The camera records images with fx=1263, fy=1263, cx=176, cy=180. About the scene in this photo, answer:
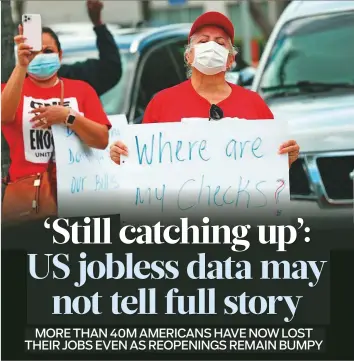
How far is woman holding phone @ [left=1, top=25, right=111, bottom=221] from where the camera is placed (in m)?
5.07

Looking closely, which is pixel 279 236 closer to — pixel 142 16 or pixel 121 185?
pixel 121 185

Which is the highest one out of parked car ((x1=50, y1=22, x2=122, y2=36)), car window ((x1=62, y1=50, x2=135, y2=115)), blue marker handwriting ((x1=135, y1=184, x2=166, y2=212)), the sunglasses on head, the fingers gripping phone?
parked car ((x1=50, y1=22, x2=122, y2=36))

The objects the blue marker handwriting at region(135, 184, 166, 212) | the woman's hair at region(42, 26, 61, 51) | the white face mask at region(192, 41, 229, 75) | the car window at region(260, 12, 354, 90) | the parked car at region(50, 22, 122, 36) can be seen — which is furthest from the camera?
the car window at region(260, 12, 354, 90)

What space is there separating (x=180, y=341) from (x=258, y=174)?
744 millimetres

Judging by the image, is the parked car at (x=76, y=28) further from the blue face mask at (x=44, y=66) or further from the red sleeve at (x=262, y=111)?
the red sleeve at (x=262, y=111)

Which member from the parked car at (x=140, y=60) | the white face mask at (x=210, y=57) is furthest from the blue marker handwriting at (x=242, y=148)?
the parked car at (x=140, y=60)

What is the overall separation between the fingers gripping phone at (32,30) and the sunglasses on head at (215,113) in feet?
2.47

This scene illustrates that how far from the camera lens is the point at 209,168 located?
4.96 m

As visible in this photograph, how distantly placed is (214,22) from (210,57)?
0.16 meters

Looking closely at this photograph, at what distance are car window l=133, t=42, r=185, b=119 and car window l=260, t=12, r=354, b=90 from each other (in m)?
0.48

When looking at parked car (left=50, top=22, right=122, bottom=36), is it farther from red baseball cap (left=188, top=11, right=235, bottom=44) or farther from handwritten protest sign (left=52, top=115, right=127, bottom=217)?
red baseball cap (left=188, top=11, right=235, bottom=44)

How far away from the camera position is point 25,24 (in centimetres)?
509

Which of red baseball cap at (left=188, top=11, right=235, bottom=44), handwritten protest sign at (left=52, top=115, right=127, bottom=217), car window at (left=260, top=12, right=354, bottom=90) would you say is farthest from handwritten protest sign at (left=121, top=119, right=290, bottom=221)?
car window at (left=260, top=12, right=354, bottom=90)

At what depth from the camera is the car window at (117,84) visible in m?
5.45
